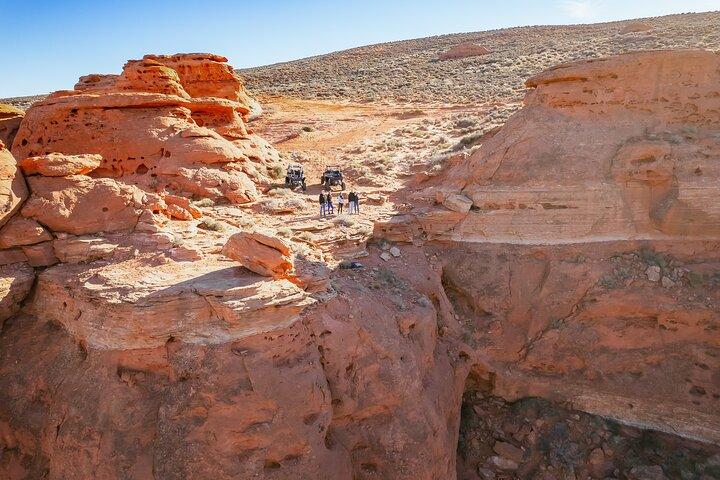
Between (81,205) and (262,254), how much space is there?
3978mm

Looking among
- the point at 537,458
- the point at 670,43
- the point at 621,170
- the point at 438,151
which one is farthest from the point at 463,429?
the point at 670,43

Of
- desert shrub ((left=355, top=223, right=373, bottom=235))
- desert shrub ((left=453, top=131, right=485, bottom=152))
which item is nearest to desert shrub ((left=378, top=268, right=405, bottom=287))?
desert shrub ((left=355, top=223, right=373, bottom=235))

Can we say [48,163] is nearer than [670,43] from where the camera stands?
Yes

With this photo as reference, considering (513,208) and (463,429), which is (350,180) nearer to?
(513,208)

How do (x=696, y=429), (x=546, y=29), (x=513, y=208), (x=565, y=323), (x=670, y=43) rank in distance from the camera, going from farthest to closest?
(x=546, y=29) < (x=670, y=43) < (x=513, y=208) < (x=565, y=323) < (x=696, y=429)

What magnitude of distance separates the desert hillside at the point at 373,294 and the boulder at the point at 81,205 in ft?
0.14

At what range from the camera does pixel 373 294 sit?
898 cm

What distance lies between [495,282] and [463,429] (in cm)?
361

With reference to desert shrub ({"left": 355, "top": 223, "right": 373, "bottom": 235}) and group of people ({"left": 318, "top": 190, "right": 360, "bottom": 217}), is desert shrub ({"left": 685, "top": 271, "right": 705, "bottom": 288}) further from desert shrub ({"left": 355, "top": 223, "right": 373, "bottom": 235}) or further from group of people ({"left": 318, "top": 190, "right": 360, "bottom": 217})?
group of people ({"left": 318, "top": 190, "right": 360, "bottom": 217})

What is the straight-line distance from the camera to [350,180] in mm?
16547

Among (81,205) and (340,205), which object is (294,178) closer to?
(340,205)

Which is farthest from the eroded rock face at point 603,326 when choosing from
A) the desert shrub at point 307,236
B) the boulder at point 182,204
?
the boulder at point 182,204

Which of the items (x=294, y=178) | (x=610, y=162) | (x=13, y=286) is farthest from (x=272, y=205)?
(x=610, y=162)

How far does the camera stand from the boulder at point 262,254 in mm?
7562
